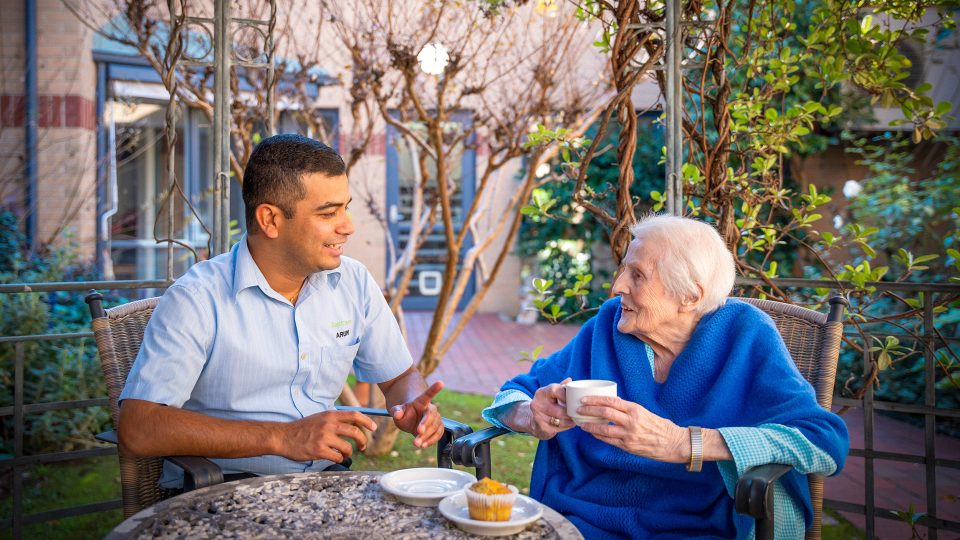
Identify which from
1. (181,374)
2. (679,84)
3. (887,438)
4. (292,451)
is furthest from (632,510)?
(887,438)

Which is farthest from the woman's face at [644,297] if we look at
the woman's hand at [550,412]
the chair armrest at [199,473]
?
the chair armrest at [199,473]

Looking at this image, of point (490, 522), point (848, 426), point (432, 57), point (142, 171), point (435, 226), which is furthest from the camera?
point (435, 226)

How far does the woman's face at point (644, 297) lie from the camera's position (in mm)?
2236

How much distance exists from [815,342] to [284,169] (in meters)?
1.56

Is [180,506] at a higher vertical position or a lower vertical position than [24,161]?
lower

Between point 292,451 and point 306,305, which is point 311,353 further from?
point 292,451

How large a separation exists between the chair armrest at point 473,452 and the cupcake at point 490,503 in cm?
56

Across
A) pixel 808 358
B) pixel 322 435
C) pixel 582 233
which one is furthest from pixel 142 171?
pixel 808 358

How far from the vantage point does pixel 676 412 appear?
219 cm

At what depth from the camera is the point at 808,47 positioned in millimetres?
3242

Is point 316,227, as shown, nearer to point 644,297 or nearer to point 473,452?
point 473,452

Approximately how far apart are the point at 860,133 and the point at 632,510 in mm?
9315

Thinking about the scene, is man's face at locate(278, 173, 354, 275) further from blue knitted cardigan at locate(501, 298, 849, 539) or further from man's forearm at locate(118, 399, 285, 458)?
blue knitted cardigan at locate(501, 298, 849, 539)

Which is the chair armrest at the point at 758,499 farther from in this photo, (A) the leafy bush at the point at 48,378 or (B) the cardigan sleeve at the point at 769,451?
(A) the leafy bush at the point at 48,378
